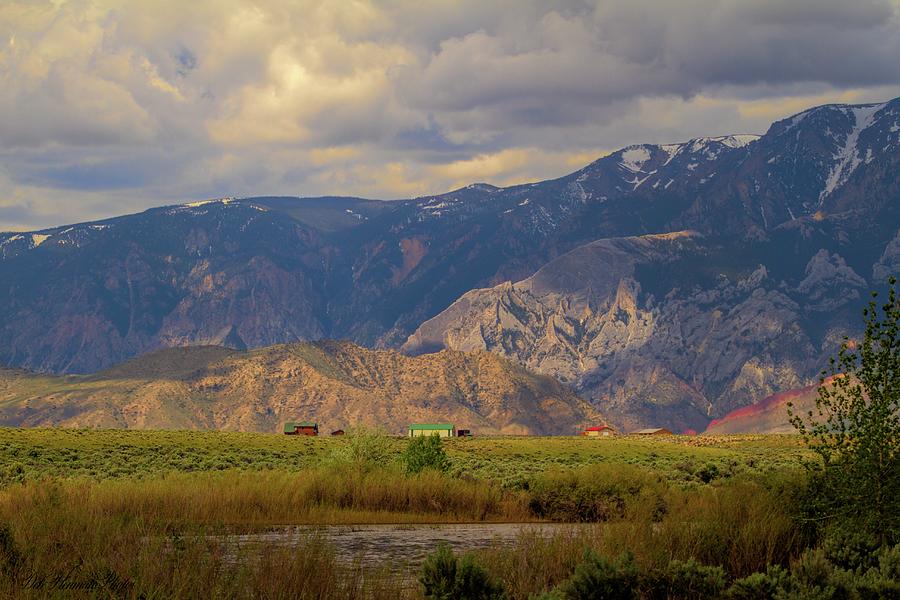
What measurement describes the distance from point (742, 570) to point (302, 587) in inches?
339

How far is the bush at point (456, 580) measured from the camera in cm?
1450

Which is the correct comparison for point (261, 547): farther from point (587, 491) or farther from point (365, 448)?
point (365, 448)

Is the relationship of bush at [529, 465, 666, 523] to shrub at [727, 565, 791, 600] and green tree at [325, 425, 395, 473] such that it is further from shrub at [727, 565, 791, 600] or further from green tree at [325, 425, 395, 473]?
shrub at [727, 565, 791, 600]

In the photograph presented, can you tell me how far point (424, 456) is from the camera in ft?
147

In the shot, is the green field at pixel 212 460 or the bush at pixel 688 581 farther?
the green field at pixel 212 460

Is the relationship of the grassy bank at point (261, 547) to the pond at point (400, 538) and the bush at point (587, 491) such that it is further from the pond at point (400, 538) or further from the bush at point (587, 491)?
the pond at point (400, 538)

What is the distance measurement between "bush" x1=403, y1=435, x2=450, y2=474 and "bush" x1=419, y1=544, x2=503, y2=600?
93.2ft

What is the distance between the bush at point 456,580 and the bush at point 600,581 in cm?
108

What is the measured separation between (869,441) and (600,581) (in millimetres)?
7556

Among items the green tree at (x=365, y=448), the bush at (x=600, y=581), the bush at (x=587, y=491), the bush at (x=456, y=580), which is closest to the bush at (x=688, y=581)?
the bush at (x=600, y=581)

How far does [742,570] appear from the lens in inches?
770

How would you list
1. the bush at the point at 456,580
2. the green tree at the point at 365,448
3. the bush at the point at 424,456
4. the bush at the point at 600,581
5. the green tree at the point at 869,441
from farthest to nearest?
the green tree at the point at 365,448 → the bush at the point at 424,456 → the green tree at the point at 869,441 → the bush at the point at 600,581 → the bush at the point at 456,580

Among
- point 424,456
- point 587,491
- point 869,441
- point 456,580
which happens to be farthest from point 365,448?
point 456,580

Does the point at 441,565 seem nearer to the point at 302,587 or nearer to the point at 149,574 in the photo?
the point at 302,587
